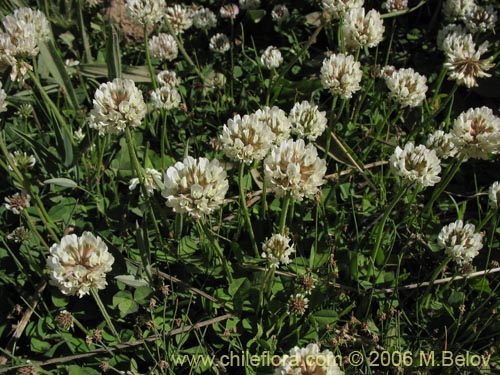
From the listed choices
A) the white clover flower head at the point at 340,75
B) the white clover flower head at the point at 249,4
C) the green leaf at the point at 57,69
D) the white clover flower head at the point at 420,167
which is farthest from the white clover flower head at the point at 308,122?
the white clover flower head at the point at 249,4

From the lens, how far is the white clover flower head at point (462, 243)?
6.94 feet

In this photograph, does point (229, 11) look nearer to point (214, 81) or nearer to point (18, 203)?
point (214, 81)

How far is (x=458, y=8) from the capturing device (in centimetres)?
316

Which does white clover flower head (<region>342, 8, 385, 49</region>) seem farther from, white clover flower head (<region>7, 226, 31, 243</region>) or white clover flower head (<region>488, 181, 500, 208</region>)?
white clover flower head (<region>7, 226, 31, 243</region>)

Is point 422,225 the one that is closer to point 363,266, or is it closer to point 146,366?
point 363,266

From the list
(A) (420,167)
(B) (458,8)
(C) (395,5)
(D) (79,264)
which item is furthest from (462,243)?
(C) (395,5)

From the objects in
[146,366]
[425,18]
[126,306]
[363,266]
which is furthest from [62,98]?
[425,18]

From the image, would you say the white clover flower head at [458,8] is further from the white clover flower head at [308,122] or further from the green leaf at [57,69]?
the green leaf at [57,69]

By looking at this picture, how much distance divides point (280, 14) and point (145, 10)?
1.17 m

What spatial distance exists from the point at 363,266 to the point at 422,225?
386 millimetres

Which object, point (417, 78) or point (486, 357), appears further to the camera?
point (417, 78)

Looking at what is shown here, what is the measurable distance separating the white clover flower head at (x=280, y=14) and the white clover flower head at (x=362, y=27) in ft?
3.13

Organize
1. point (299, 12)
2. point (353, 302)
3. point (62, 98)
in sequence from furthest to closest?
point (299, 12) → point (62, 98) → point (353, 302)

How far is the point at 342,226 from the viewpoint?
254 cm
